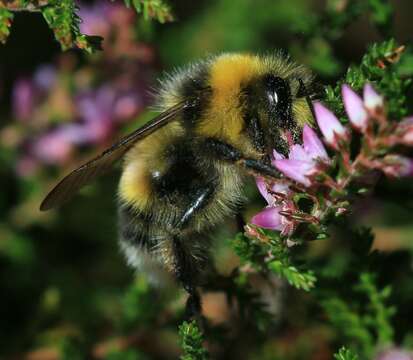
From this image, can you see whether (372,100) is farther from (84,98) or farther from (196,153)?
(84,98)

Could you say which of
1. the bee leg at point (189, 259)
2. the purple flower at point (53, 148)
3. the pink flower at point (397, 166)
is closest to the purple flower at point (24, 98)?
the purple flower at point (53, 148)

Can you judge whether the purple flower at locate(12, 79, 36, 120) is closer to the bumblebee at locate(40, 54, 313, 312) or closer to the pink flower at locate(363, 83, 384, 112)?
the bumblebee at locate(40, 54, 313, 312)

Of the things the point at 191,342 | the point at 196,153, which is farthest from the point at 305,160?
the point at 191,342

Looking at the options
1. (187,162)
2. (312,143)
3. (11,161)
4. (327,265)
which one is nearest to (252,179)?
(187,162)

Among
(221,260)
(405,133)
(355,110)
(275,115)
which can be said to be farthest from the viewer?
(221,260)

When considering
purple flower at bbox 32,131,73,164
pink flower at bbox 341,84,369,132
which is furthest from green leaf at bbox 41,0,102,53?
purple flower at bbox 32,131,73,164

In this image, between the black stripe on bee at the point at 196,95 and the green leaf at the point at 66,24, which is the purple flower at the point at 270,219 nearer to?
the black stripe on bee at the point at 196,95
